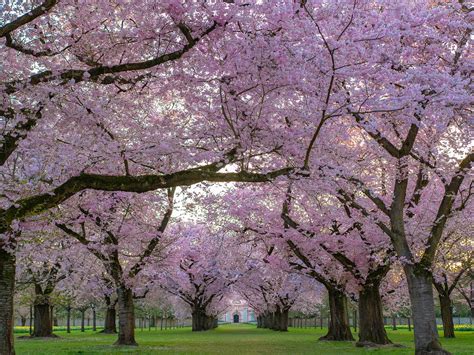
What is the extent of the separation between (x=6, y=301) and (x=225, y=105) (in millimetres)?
6441

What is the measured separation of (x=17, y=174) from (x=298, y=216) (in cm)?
1479

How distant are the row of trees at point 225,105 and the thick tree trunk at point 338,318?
307 inches

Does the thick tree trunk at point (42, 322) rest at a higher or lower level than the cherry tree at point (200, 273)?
lower

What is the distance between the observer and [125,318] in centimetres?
2336

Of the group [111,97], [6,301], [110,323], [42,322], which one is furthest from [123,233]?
[110,323]

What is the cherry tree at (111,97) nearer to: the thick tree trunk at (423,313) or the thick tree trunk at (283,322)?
the thick tree trunk at (423,313)

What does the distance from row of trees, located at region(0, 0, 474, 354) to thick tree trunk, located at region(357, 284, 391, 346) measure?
3.11m

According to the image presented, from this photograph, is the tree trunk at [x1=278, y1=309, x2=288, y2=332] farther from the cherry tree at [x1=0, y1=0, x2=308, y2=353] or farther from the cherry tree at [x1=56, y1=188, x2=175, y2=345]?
the cherry tree at [x1=0, y1=0, x2=308, y2=353]

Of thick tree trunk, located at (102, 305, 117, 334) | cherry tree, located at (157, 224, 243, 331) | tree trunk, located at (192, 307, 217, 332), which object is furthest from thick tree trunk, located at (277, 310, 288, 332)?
thick tree trunk, located at (102, 305, 117, 334)

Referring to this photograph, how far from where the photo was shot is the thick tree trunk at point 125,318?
74.9ft

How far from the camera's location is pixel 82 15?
10711mm

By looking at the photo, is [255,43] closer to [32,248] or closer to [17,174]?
[17,174]

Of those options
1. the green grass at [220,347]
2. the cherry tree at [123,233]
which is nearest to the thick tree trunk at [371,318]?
the green grass at [220,347]

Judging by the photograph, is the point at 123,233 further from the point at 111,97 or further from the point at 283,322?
the point at 283,322
